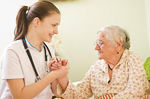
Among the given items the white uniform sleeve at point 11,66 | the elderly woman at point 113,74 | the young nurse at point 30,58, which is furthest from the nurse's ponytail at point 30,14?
the elderly woman at point 113,74

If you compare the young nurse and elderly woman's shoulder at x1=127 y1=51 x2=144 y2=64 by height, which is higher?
the young nurse

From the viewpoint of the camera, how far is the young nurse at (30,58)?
1183 mm

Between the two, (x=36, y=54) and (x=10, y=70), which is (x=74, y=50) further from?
(x=10, y=70)

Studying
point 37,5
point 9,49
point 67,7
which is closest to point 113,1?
point 67,7

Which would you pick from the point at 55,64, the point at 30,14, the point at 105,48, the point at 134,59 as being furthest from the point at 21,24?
the point at 134,59

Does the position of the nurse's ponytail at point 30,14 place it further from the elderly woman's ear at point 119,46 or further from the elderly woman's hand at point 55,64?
the elderly woman's ear at point 119,46

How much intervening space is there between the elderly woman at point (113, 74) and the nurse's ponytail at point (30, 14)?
20.7 inches

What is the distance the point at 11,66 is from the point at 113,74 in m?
0.90

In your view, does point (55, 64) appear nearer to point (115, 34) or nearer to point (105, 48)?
point (105, 48)

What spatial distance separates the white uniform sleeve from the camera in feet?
3.84

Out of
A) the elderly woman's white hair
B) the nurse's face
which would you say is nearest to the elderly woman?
the elderly woman's white hair

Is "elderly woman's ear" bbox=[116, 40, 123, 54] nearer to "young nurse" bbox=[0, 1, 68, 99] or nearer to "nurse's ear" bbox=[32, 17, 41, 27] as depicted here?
"young nurse" bbox=[0, 1, 68, 99]

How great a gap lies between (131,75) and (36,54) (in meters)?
0.82

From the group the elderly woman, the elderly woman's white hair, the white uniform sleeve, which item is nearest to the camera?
the white uniform sleeve
